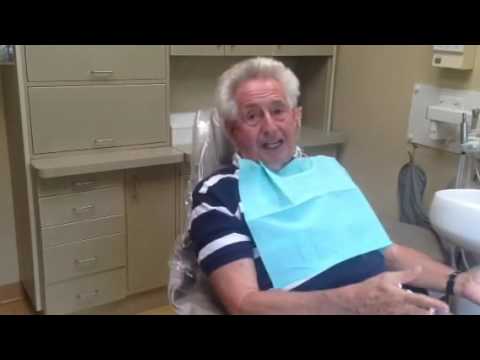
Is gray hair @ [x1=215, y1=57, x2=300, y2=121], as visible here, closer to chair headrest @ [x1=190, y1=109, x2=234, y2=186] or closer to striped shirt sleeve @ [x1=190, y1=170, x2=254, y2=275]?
chair headrest @ [x1=190, y1=109, x2=234, y2=186]

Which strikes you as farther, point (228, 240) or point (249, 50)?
point (249, 50)

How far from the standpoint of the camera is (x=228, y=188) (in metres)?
1.33

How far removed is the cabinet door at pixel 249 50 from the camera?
2295 millimetres

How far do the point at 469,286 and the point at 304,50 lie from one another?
61.2 inches

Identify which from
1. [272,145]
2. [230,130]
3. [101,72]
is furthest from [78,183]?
[272,145]

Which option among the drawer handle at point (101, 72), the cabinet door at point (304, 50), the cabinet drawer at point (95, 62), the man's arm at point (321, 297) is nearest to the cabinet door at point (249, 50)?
the cabinet door at point (304, 50)

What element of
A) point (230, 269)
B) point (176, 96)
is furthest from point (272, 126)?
point (176, 96)

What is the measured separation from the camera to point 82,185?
2.06 m

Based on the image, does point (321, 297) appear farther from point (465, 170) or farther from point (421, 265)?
point (465, 170)

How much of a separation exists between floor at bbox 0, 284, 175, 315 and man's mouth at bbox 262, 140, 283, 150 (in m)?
1.21

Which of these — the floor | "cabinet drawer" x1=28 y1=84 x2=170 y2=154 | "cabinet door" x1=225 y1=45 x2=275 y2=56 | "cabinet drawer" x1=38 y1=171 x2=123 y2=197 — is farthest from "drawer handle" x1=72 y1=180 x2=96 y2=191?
"cabinet door" x1=225 y1=45 x2=275 y2=56

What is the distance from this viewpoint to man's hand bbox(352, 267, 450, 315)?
3.32ft
